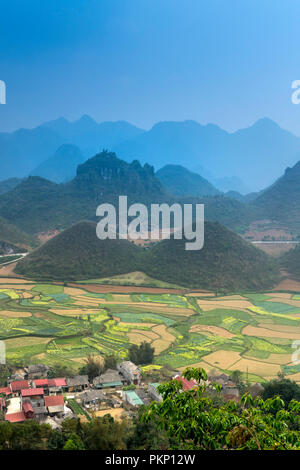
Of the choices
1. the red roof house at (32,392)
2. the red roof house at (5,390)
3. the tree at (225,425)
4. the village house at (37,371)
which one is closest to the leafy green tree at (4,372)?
the red roof house at (5,390)

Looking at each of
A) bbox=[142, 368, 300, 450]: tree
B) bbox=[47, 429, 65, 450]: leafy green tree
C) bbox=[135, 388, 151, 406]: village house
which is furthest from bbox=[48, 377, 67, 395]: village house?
bbox=[142, 368, 300, 450]: tree

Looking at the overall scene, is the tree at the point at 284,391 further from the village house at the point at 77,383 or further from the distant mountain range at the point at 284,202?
the distant mountain range at the point at 284,202

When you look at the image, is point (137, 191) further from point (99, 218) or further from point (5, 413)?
point (5, 413)

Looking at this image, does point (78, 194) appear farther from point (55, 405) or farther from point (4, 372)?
point (55, 405)

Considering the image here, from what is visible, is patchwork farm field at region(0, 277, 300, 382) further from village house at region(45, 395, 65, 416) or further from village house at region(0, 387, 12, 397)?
village house at region(45, 395, 65, 416)
